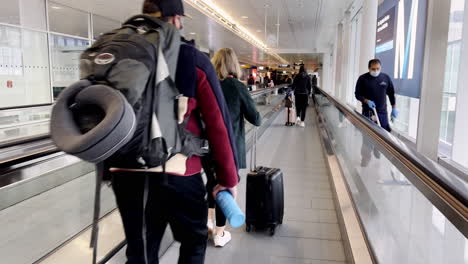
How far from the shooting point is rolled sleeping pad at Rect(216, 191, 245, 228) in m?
1.52

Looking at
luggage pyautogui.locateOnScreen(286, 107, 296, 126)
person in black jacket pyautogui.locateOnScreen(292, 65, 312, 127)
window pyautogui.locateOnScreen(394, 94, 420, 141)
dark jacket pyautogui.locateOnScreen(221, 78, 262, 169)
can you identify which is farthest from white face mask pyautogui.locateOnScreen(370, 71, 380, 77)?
luggage pyautogui.locateOnScreen(286, 107, 296, 126)

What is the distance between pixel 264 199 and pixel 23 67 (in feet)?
27.9

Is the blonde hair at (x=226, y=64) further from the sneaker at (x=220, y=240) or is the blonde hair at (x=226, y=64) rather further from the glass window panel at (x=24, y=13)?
the glass window panel at (x=24, y=13)

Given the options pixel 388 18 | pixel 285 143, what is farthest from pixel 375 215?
pixel 388 18

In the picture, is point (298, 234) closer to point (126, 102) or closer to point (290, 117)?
point (126, 102)

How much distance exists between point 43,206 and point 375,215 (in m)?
2.29

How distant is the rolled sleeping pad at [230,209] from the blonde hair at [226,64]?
1407 millimetres

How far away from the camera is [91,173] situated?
2.89m

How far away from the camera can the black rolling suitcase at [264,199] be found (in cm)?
326

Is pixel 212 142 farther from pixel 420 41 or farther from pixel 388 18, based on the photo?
pixel 388 18

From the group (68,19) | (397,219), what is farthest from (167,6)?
(68,19)

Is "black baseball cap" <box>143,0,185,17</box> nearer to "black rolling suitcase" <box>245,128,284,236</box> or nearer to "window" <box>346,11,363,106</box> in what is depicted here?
"black rolling suitcase" <box>245,128,284,236</box>

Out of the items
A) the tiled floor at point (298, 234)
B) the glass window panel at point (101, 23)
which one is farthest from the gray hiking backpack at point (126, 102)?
the glass window panel at point (101, 23)

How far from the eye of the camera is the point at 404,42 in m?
7.32
